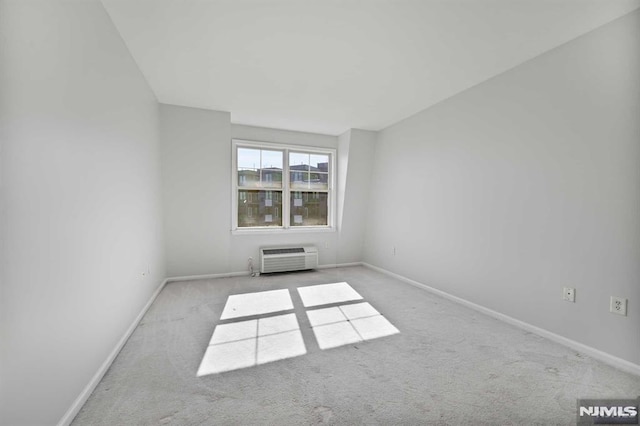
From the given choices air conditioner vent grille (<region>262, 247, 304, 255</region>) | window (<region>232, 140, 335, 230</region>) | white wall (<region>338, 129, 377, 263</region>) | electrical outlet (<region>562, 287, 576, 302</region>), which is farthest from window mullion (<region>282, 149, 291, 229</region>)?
electrical outlet (<region>562, 287, 576, 302</region>)

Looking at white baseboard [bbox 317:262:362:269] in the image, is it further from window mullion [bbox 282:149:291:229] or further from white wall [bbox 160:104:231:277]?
white wall [bbox 160:104:231:277]

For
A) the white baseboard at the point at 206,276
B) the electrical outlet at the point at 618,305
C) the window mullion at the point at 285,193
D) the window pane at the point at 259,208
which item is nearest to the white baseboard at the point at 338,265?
the window mullion at the point at 285,193

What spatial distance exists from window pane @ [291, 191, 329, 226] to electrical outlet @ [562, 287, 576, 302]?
11.5 feet

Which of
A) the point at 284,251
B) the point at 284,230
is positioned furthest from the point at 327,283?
the point at 284,230

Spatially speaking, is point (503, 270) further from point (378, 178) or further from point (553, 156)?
point (378, 178)

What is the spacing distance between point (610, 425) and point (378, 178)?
3.78m

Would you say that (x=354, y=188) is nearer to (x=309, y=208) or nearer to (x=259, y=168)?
(x=309, y=208)

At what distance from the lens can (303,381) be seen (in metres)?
1.79

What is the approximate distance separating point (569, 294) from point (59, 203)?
3.57 metres

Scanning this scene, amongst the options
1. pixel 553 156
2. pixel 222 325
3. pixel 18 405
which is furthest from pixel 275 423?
pixel 553 156

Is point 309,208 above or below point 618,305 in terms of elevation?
above

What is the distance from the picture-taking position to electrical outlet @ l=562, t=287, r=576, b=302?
7.30ft

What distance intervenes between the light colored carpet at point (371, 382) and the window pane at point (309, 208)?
98.5 inches

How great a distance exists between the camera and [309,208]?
16.5 ft
